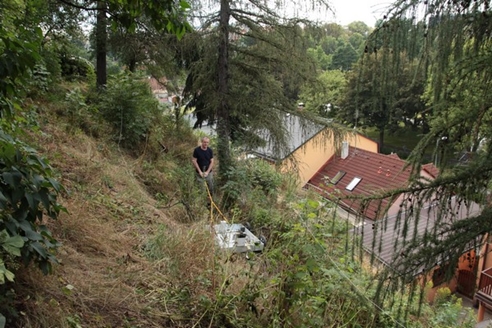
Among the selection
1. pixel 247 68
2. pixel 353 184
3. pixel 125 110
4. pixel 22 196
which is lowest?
pixel 353 184

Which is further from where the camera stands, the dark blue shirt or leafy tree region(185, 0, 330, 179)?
leafy tree region(185, 0, 330, 179)

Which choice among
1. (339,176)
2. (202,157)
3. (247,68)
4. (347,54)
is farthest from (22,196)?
(339,176)

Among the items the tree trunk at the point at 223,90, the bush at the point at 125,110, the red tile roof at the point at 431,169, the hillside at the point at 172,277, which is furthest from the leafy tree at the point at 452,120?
the bush at the point at 125,110

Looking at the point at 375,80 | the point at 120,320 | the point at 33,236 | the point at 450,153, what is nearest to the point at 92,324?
the point at 120,320

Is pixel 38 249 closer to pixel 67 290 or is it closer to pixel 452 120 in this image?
pixel 67 290

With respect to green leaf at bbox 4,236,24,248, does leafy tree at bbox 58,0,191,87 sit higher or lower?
higher

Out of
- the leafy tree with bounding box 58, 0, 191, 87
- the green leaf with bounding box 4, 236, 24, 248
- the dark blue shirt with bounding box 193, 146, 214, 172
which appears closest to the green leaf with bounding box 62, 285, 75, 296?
the green leaf with bounding box 4, 236, 24, 248

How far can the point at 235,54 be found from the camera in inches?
306

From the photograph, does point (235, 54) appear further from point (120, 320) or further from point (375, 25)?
point (120, 320)

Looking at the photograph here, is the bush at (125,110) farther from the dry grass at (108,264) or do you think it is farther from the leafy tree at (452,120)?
the leafy tree at (452,120)

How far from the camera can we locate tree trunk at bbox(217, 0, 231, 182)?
275 inches

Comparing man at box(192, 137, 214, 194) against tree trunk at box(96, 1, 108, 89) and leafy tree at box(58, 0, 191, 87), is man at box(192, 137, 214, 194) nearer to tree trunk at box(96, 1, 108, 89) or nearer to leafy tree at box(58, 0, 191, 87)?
tree trunk at box(96, 1, 108, 89)

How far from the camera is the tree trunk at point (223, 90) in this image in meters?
6.98

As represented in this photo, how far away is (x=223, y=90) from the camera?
7539 mm
